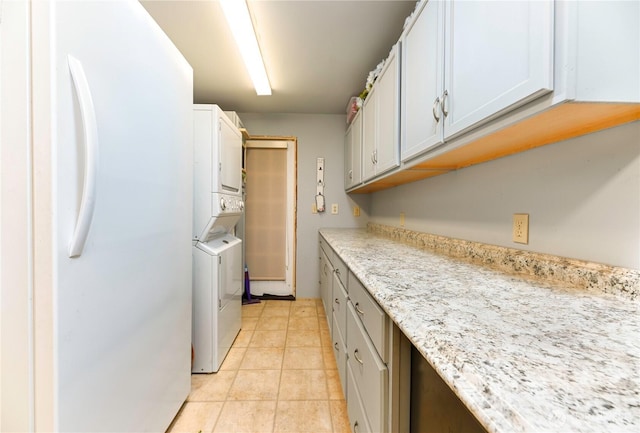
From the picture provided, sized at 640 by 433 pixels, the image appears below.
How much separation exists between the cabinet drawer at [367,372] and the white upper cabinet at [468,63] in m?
0.83

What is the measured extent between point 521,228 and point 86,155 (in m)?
1.47

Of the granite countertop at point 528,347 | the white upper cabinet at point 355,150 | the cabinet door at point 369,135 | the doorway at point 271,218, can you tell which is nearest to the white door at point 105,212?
the granite countertop at point 528,347

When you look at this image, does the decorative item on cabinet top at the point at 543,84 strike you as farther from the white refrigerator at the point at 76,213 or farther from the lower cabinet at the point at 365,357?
the white refrigerator at the point at 76,213

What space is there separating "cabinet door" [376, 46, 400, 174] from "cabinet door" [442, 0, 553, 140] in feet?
1.56

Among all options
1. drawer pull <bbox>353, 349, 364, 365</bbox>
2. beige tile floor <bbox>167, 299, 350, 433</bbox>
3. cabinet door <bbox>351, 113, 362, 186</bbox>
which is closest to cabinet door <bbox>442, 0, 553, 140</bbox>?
drawer pull <bbox>353, 349, 364, 365</bbox>

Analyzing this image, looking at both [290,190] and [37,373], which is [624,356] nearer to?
[37,373]

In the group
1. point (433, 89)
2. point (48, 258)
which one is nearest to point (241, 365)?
point (48, 258)

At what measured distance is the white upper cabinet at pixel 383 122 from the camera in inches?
56.3

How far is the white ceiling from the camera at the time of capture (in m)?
1.55

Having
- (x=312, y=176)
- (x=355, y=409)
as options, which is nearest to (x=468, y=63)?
(x=355, y=409)

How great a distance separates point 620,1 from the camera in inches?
21.9

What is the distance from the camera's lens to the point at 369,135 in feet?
6.57

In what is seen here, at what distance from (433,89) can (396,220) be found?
4.64 ft

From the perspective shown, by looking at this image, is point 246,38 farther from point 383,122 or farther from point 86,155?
point 86,155
